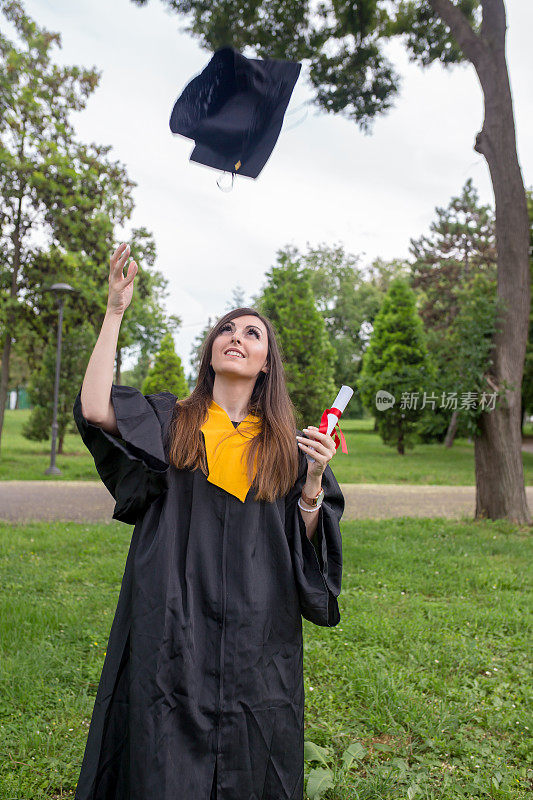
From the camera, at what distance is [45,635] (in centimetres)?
440

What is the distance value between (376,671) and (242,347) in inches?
106

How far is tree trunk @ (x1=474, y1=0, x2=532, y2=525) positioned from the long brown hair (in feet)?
22.0

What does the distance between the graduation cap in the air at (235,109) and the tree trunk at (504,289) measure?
6870mm

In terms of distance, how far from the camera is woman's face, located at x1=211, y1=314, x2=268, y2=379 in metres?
2.29

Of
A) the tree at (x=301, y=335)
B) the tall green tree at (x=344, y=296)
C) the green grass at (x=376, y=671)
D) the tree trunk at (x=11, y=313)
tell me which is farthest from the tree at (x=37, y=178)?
the tall green tree at (x=344, y=296)

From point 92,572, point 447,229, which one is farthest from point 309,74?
point 447,229

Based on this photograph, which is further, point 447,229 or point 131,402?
point 447,229

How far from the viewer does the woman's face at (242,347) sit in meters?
2.29

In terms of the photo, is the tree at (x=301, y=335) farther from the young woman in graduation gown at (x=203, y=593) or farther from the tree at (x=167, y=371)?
the young woman in graduation gown at (x=203, y=593)

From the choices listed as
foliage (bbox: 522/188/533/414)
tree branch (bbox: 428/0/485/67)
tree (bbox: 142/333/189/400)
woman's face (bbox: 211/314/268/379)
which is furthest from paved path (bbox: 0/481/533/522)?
foliage (bbox: 522/188/533/414)

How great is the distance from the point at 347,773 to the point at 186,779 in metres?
1.41

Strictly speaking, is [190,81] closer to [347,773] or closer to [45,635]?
[347,773]

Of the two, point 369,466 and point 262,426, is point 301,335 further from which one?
point 262,426

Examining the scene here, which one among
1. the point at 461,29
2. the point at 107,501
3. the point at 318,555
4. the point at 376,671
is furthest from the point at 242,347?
the point at 107,501
